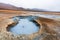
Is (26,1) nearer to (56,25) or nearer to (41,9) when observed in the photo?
(41,9)

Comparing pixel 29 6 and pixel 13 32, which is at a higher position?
pixel 29 6

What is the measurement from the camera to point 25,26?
0.99 metres

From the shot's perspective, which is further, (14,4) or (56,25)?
(14,4)

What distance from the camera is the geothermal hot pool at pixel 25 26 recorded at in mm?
901

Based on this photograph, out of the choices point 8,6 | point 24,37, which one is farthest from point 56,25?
point 8,6

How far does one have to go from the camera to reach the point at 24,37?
805mm

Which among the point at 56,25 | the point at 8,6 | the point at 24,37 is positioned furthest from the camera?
the point at 8,6

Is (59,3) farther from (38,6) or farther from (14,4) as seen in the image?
(14,4)

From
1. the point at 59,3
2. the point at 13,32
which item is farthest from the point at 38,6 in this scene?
the point at 13,32

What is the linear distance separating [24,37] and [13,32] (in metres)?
0.11

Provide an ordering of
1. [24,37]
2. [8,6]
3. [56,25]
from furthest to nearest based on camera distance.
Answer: [8,6], [56,25], [24,37]

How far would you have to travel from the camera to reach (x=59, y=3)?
1386mm

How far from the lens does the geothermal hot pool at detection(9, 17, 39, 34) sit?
901 millimetres

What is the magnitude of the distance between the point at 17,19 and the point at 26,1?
364mm
